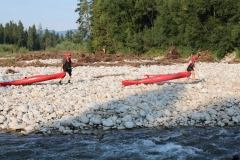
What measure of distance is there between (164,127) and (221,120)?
82.3 inches

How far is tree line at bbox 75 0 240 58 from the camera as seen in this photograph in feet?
99.9

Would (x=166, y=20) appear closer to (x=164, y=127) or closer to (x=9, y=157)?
(x=164, y=127)

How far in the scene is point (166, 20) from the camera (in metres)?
37.5

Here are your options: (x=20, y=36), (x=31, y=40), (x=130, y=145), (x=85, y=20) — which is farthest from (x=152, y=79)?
(x=20, y=36)

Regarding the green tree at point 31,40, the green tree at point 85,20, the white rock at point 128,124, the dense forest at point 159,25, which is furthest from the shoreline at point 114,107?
the green tree at point 31,40

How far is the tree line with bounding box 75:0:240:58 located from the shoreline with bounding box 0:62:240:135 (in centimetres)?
1884

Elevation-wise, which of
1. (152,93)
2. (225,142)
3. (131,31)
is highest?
(131,31)

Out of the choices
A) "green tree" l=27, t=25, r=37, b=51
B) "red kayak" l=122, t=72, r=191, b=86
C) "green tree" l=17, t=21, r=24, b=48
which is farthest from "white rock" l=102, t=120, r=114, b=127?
"green tree" l=17, t=21, r=24, b=48

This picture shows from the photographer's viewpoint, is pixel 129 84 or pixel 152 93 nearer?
pixel 152 93

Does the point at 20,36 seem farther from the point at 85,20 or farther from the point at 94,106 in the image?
the point at 94,106

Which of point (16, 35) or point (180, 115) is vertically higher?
point (16, 35)

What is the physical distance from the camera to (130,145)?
787 centimetres

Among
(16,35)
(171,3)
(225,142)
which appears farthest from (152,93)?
(16,35)

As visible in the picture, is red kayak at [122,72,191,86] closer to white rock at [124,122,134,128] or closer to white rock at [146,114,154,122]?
white rock at [146,114,154,122]
